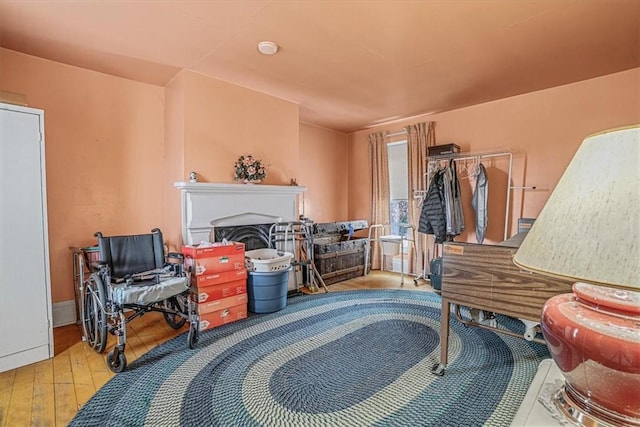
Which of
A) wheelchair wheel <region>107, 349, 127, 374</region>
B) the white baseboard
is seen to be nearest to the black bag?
wheelchair wheel <region>107, 349, 127, 374</region>

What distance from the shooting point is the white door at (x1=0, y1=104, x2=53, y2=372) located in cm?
210

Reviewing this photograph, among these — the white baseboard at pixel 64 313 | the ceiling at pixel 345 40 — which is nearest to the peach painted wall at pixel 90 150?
the white baseboard at pixel 64 313

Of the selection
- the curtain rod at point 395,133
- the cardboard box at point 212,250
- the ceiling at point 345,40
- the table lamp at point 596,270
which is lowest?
the cardboard box at point 212,250

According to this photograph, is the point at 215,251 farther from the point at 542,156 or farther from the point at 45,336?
the point at 542,156

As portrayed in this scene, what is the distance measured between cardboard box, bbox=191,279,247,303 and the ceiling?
2.10 meters

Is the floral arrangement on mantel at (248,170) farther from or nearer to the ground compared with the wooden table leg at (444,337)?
farther from the ground

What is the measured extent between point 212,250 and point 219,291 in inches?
15.3

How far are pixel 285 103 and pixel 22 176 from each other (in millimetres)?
2706

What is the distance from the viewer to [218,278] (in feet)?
9.29

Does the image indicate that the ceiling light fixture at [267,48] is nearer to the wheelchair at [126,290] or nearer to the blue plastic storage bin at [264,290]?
the wheelchair at [126,290]

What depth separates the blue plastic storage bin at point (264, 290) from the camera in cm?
312

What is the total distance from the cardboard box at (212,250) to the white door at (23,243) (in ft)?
3.24

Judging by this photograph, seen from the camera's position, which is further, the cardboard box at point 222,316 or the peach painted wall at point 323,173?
the peach painted wall at point 323,173

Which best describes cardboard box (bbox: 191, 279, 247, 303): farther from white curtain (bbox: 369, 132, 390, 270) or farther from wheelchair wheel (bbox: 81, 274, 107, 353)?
white curtain (bbox: 369, 132, 390, 270)
